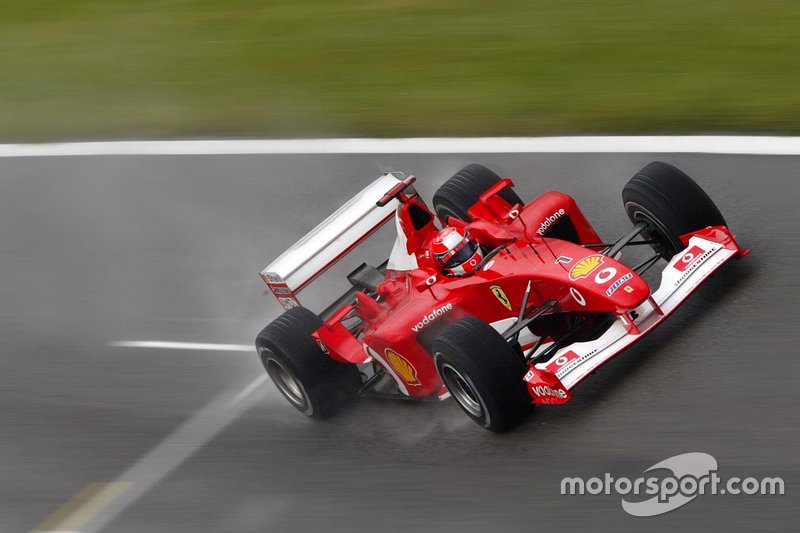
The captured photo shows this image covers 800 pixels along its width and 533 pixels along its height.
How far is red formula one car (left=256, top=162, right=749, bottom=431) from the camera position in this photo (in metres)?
6.92

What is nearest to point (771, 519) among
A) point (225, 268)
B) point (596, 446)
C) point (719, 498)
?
point (719, 498)

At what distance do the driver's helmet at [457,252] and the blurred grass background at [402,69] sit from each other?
3.64 meters

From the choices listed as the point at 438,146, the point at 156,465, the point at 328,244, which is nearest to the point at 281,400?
the point at 156,465

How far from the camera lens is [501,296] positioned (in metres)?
7.46

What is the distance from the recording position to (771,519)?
6.27 metres

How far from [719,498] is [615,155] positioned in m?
4.47

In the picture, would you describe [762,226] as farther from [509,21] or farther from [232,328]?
[509,21]

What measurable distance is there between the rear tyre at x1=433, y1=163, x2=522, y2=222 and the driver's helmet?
3.34ft

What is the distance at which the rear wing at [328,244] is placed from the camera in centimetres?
834

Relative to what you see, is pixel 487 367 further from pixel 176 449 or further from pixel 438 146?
pixel 438 146

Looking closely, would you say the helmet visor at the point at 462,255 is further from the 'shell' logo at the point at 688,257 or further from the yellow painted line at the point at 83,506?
the yellow painted line at the point at 83,506

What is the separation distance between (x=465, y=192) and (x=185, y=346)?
2.62 meters

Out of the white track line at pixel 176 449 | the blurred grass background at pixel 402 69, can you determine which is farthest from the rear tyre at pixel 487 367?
the blurred grass background at pixel 402 69

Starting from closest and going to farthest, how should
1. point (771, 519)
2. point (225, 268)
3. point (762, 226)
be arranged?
1. point (771, 519)
2. point (762, 226)
3. point (225, 268)
